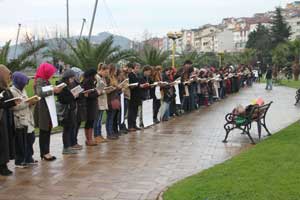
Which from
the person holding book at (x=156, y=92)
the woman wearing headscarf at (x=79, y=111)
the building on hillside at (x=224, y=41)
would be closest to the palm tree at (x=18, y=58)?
the woman wearing headscarf at (x=79, y=111)

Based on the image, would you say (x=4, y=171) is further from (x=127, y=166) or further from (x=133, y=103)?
(x=133, y=103)

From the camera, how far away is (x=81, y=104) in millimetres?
10609

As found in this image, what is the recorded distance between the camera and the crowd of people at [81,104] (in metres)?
8.38

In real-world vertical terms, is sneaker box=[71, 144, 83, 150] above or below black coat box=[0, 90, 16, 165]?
below

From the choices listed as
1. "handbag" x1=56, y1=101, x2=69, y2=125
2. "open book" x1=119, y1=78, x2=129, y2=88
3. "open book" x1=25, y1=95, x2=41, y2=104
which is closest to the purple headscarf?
"open book" x1=25, y1=95, x2=41, y2=104

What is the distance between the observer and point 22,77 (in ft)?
28.2

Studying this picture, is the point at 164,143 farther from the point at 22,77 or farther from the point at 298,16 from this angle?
the point at 298,16

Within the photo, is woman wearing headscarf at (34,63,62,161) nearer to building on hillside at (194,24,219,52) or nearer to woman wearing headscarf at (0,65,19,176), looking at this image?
woman wearing headscarf at (0,65,19,176)

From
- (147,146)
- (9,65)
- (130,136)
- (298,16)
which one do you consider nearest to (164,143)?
(147,146)

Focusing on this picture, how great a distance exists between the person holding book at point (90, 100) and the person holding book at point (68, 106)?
2.18 feet

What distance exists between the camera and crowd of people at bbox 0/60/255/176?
8.38 m

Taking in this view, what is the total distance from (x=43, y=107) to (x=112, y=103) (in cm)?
293

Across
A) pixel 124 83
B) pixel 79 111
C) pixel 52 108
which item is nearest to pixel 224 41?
pixel 124 83

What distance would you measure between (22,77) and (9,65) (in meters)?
5.04
